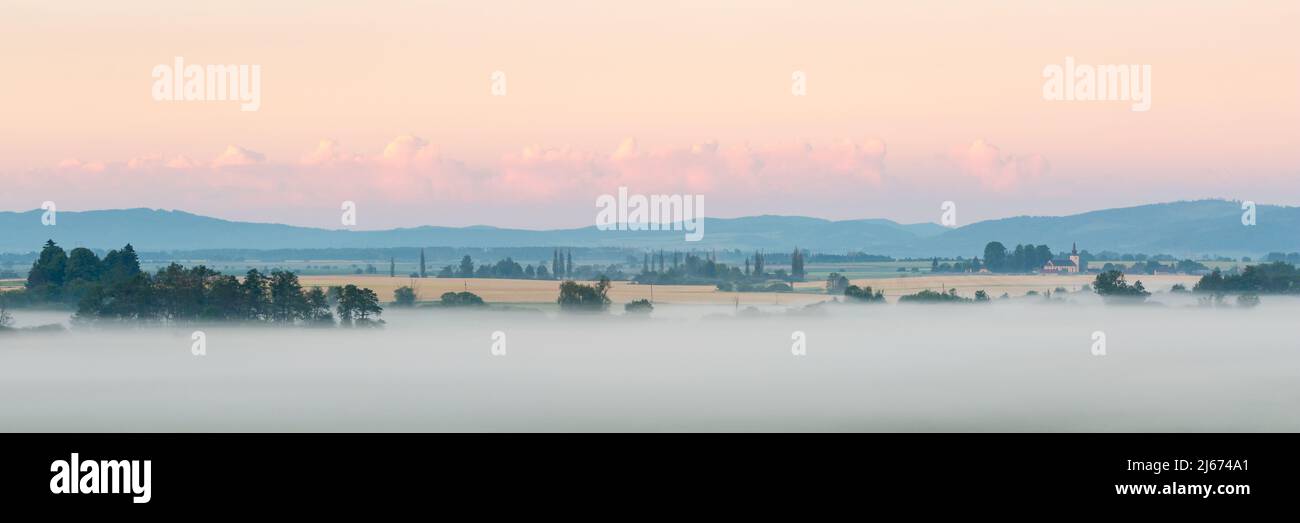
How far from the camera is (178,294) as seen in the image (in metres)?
132

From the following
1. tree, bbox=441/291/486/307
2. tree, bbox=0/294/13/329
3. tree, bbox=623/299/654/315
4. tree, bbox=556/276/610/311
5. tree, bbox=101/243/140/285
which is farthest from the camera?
tree, bbox=623/299/654/315

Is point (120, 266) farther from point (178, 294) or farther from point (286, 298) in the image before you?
point (286, 298)

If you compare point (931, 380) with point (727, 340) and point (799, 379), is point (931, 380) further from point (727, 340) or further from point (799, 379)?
point (727, 340)

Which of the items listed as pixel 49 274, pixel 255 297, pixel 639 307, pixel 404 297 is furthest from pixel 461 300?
pixel 49 274

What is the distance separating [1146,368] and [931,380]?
31.4 meters

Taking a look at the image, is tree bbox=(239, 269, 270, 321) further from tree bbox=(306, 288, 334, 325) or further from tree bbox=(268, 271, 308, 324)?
tree bbox=(306, 288, 334, 325)

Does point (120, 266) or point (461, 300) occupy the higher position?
point (120, 266)

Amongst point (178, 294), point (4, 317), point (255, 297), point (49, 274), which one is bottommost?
point (4, 317)

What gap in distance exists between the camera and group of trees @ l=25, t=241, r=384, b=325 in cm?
12950

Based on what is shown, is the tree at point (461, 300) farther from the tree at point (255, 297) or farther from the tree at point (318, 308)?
the tree at point (255, 297)

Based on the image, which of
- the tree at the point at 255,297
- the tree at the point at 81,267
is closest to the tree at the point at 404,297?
the tree at the point at 255,297

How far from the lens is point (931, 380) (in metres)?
131

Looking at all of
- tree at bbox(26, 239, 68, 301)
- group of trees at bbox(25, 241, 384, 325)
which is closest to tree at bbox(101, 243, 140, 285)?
group of trees at bbox(25, 241, 384, 325)

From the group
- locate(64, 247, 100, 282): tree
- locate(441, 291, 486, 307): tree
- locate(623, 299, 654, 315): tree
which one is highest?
locate(64, 247, 100, 282): tree
